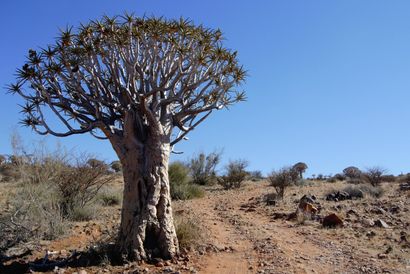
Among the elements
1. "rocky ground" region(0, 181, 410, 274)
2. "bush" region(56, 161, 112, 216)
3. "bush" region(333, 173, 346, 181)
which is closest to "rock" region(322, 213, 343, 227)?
"rocky ground" region(0, 181, 410, 274)

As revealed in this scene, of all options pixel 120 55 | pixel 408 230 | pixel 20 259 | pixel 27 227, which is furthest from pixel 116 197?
pixel 408 230

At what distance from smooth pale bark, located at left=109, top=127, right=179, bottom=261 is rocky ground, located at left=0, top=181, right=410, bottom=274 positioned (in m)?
0.32

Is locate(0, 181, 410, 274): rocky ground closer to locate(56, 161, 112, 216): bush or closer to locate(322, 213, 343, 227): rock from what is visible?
locate(322, 213, 343, 227): rock

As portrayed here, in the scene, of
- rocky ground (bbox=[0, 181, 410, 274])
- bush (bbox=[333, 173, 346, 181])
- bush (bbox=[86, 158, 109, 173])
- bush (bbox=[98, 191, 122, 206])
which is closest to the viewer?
Answer: rocky ground (bbox=[0, 181, 410, 274])

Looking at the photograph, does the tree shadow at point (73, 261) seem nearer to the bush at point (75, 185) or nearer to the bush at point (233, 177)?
the bush at point (75, 185)

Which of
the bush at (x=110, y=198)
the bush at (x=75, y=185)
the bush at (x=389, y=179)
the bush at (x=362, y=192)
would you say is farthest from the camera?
the bush at (x=389, y=179)

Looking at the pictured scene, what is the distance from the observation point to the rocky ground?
6797 millimetres

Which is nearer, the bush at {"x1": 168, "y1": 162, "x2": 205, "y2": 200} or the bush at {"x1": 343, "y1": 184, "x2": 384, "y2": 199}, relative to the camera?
the bush at {"x1": 343, "y1": 184, "x2": 384, "y2": 199}

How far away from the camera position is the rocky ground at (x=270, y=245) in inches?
268

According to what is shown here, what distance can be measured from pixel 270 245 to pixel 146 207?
2599mm

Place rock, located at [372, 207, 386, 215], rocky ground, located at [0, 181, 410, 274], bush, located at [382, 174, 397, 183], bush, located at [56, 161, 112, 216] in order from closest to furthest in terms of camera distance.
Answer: rocky ground, located at [0, 181, 410, 274], bush, located at [56, 161, 112, 216], rock, located at [372, 207, 386, 215], bush, located at [382, 174, 397, 183]

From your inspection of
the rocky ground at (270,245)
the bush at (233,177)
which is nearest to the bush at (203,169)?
the bush at (233,177)

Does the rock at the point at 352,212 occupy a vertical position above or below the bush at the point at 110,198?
below

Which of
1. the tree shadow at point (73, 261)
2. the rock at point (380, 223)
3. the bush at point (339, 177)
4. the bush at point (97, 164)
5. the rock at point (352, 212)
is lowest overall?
the tree shadow at point (73, 261)
